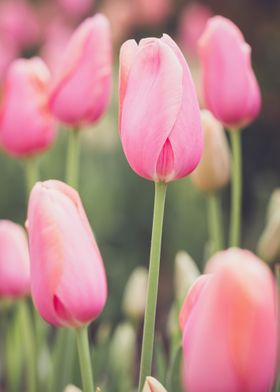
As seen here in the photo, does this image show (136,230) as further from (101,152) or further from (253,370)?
(253,370)

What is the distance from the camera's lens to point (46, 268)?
0.73 metres

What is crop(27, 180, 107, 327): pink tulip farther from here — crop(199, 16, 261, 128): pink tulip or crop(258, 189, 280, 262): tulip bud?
crop(258, 189, 280, 262): tulip bud

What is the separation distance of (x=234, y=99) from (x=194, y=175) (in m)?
0.17

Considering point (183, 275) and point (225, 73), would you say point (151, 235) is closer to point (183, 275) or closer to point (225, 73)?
point (183, 275)

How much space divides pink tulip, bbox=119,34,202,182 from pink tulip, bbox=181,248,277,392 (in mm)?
186

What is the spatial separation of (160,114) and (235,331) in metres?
0.24

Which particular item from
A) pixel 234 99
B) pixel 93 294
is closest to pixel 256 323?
pixel 93 294

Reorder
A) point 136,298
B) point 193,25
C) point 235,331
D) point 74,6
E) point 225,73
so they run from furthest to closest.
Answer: point 74,6, point 193,25, point 136,298, point 225,73, point 235,331

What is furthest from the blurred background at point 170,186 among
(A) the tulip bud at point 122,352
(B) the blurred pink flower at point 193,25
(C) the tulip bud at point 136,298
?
(A) the tulip bud at point 122,352

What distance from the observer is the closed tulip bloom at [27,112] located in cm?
116

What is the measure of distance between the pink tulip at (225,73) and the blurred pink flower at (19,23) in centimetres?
316

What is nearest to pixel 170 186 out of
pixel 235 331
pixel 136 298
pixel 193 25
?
pixel 193 25

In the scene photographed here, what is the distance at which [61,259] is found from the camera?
2.39 feet

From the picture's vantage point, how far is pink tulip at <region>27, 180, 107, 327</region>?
0.72 metres
